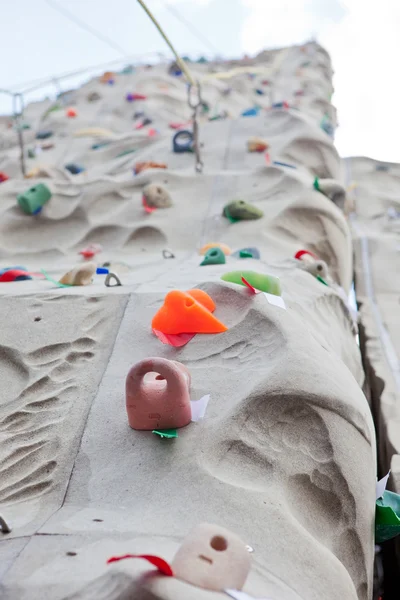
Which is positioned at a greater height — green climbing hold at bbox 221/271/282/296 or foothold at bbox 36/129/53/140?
green climbing hold at bbox 221/271/282/296

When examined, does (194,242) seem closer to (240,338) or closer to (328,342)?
(328,342)

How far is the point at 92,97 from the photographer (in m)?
8.57

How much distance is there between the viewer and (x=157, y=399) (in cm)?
151

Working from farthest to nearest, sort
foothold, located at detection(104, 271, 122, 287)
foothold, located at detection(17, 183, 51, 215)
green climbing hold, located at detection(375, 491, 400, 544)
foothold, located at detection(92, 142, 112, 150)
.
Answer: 1. foothold, located at detection(92, 142, 112, 150)
2. foothold, located at detection(17, 183, 51, 215)
3. foothold, located at detection(104, 271, 122, 287)
4. green climbing hold, located at detection(375, 491, 400, 544)

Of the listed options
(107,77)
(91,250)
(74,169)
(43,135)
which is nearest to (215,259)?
(91,250)

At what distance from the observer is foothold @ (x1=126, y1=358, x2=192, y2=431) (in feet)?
4.87

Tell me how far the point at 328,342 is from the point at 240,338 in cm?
53

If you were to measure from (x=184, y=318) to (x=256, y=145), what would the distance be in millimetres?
A: 3424

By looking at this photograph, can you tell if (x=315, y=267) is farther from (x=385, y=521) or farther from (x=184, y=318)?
(x=385, y=521)

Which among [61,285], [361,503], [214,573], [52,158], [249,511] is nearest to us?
[214,573]

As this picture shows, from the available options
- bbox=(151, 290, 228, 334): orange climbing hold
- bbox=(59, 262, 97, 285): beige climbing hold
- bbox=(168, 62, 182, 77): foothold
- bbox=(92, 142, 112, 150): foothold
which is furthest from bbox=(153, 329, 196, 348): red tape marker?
bbox=(168, 62, 182, 77): foothold

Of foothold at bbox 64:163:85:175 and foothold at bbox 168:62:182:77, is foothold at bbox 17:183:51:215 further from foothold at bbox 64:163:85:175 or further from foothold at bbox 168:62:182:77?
foothold at bbox 168:62:182:77

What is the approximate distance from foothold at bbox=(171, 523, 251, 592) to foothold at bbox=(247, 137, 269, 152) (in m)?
4.42

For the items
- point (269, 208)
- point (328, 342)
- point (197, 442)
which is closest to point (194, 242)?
point (269, 208)
